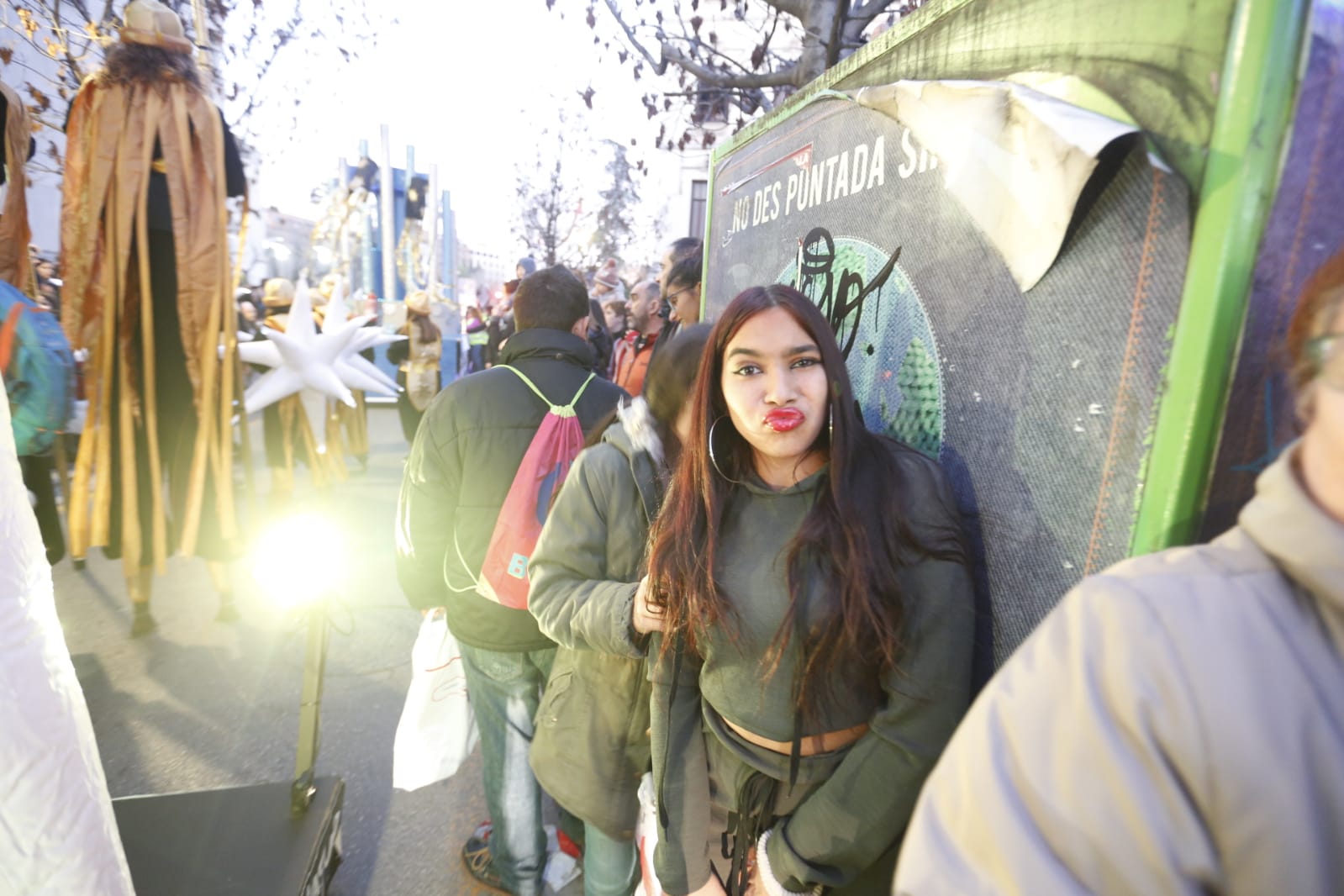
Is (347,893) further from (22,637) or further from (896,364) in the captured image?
(896,364)

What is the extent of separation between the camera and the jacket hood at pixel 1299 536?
1.97ft

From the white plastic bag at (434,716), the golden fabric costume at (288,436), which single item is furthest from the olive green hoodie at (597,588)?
the golden fabric costume at (288,436)

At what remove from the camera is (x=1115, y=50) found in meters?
1.01

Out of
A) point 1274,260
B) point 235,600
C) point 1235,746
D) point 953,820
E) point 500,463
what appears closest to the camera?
point 1235,746

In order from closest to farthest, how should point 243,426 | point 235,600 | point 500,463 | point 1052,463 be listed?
point 1052,463
point 243,426
point 500,463
point 235,600

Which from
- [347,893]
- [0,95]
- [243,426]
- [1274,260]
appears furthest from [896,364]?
[347,893]

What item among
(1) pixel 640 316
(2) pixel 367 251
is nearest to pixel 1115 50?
(1) pixel 640 316

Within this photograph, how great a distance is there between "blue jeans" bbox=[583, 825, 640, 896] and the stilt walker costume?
160cm

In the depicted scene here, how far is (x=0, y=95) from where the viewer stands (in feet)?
6.02

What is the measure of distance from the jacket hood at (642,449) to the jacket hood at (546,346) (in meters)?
0.74

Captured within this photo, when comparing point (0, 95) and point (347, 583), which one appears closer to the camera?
point (0, 95)

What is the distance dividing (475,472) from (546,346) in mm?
542

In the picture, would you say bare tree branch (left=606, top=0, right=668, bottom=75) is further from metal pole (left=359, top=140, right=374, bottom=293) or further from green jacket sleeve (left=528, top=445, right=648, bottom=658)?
metal pole (left=359, top=140, right=374, bottom=293)

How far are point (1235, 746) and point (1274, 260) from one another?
64cm
